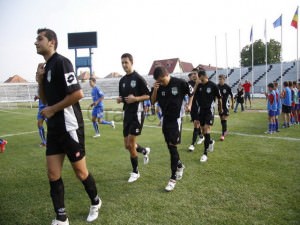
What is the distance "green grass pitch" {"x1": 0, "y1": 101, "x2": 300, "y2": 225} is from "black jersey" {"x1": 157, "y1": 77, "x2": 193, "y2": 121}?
4.14 feet

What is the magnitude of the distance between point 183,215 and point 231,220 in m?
0.62

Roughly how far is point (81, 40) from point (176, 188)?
174 ft

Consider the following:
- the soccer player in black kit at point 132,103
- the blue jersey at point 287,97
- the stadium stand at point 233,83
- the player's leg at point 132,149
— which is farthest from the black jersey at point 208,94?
the stadium stand at point 233,83

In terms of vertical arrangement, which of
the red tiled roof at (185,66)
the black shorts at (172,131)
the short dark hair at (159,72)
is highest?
the red tiled roof at (185,66)

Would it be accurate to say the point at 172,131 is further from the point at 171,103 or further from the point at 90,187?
the point at 90,187

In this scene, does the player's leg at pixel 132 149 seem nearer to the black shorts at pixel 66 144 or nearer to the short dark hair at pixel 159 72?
the short dark hair at pixel 159 72

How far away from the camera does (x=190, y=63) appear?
288 feet

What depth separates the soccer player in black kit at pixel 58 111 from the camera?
3.15 metres

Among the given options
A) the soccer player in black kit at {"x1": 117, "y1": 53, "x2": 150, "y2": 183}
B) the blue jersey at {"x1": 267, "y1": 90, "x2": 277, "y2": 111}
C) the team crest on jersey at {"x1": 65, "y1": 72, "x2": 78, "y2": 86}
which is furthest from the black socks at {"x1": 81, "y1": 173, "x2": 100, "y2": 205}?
the blue jersey at {"x1": 267, "y1": 90, "x2": 277, "y2": 111}

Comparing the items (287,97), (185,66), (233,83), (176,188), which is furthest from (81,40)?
(176,188)

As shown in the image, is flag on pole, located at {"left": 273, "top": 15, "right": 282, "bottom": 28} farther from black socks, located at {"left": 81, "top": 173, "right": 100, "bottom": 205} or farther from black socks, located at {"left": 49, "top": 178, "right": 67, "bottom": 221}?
black socks, located at {"left": 49, "top": 178, "right": 67, "bottom": 221}

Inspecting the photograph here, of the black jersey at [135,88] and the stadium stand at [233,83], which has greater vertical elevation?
the stadium stand at [233,83]

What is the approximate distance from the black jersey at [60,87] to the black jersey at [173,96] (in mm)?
1949

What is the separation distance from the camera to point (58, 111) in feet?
10.5
